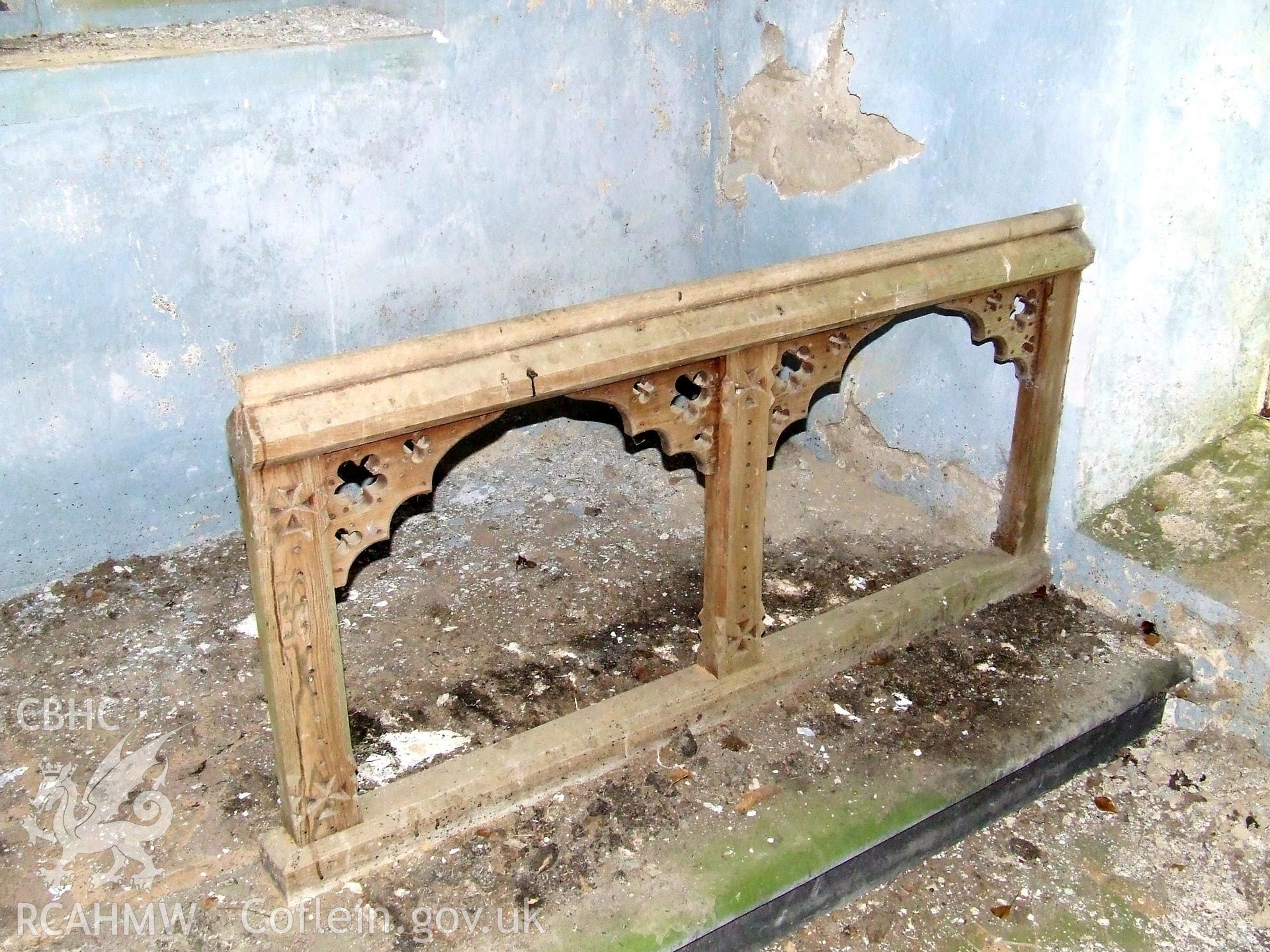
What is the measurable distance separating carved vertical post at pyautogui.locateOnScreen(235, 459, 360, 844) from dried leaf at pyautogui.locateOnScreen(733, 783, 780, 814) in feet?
2.99

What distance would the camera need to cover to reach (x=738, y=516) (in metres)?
3.18

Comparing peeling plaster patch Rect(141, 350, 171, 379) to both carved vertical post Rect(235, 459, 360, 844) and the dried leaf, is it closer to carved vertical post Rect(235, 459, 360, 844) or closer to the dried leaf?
carved vertical post Rect(235, 459, 360, 844)

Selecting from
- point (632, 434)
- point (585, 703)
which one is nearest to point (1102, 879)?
point (585, 703)

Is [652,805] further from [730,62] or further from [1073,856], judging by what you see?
[730,62]

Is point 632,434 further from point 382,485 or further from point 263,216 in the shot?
point 263,216

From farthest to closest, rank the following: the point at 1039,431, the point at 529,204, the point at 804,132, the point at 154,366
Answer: the point at 529,204 < the point at 804,132 < the point at 154,366 < the point at 1039,431

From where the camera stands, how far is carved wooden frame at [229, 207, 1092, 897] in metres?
2.53

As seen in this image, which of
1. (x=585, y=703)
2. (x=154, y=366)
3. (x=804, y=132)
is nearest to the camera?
(x=585, y=703)

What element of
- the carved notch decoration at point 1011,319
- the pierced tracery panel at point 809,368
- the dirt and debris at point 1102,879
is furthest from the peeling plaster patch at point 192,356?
the dirt and debris at point 1102,879

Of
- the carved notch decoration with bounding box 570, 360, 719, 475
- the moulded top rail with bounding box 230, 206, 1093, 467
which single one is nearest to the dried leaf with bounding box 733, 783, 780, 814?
the carved notch decoration with bounding box 570, 360, 719, 475

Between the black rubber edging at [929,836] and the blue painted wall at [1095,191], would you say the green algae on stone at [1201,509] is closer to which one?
the blue painted wall at [1095,191]

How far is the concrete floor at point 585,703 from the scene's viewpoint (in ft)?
9.56

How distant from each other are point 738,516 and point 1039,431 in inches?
Result: 42.9

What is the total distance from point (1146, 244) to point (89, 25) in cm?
327
